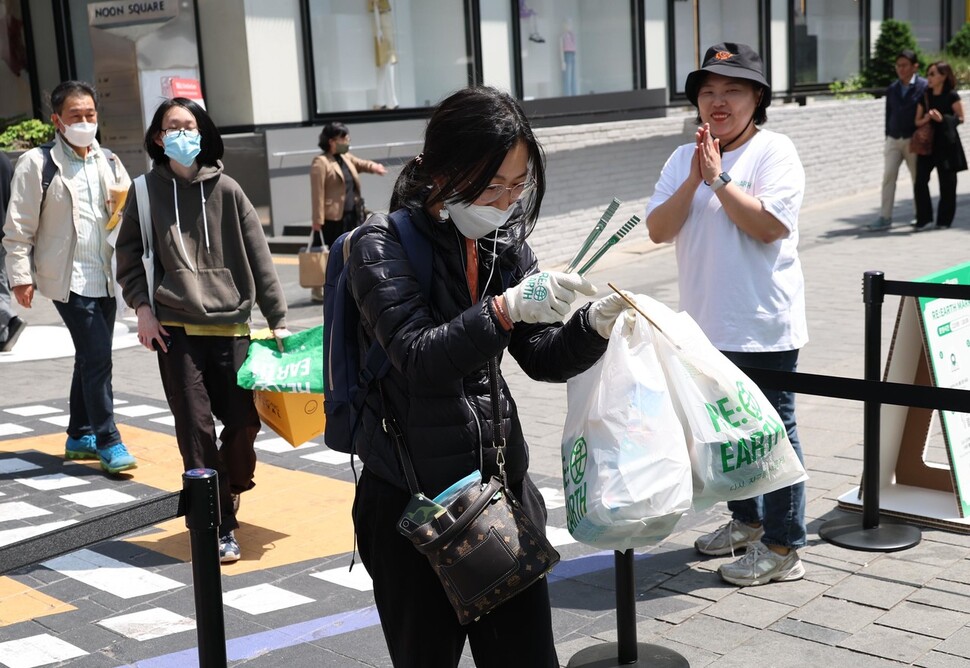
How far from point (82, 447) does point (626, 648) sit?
3.94 m

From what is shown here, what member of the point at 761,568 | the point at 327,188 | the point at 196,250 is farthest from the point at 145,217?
the point at 327,188

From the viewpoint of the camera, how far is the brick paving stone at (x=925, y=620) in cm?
396

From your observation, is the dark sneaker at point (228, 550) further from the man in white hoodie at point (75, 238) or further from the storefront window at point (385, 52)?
the storefront window at point (385, 52)

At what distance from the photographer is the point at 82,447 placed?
6516 mm

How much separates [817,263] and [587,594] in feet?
29.8

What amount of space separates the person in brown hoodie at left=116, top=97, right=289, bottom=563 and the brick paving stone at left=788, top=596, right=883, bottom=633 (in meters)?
2.36

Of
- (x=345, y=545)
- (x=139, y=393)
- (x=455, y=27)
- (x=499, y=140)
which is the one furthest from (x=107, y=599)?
(x=455, y=27)

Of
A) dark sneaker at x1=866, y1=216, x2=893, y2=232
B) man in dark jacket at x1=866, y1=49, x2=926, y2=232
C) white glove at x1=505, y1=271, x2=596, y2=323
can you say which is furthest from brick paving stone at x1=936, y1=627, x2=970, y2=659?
dark sneaker at x1=866, y1=216, x2=893, y2=232

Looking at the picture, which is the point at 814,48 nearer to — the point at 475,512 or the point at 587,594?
the point at 587,594

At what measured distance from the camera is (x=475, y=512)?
2488mm

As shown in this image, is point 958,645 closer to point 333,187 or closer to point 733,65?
point 733,65

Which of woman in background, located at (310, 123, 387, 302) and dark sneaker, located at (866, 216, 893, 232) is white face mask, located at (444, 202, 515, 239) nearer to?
woman in background, located at (310, 123, 387, 302)

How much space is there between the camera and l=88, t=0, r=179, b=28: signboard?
16.1 meters

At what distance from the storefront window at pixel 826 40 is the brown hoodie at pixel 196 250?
2239 cm
